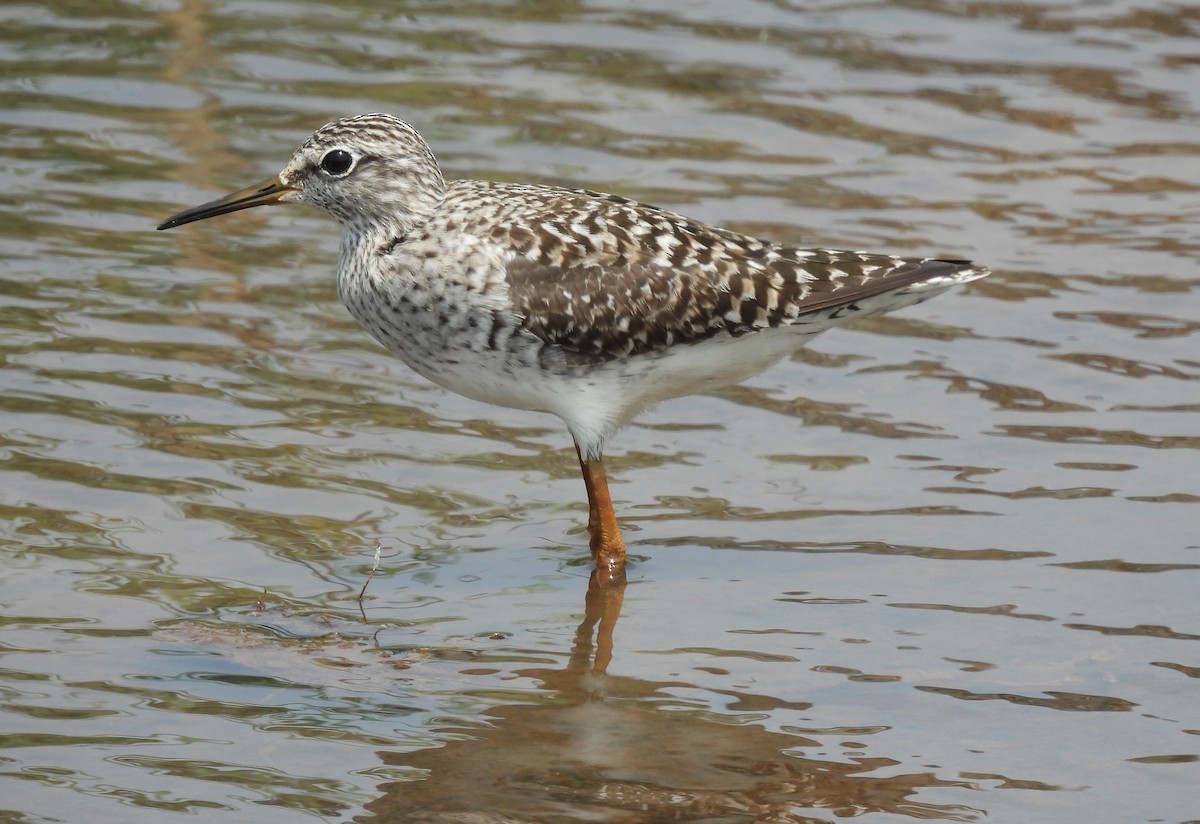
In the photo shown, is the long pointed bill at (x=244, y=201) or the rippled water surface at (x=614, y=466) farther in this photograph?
the long pointed bill at (x=244, y=201)

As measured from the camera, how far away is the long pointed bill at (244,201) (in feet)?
32.8

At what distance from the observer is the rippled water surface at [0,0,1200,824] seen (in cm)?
756

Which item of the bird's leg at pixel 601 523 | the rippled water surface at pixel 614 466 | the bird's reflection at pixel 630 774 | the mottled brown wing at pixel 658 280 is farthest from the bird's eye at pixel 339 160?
the bird's reflection at pixel 630 774

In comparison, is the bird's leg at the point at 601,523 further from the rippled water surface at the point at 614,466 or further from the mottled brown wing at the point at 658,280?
the mottled brown wing at the point at 658,280

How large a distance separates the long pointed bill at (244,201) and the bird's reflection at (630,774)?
11.4ft

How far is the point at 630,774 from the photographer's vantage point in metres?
7.45

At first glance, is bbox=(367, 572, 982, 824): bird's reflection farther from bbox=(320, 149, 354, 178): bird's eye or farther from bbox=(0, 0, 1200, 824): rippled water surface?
bbox=(320, 149, 354, 178): bird's eye

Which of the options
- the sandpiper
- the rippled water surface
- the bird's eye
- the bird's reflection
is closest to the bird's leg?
the sandpiper

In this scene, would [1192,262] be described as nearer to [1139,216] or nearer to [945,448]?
[1139,216]

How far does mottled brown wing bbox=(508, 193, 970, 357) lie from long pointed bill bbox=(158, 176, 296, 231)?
1.55 meters

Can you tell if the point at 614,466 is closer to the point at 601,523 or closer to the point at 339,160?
the point at 601,523

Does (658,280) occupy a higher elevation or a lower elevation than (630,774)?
higher

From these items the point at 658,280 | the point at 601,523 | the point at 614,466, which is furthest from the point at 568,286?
the point at 614,466

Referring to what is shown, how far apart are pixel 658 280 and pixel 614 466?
165 centimetres
